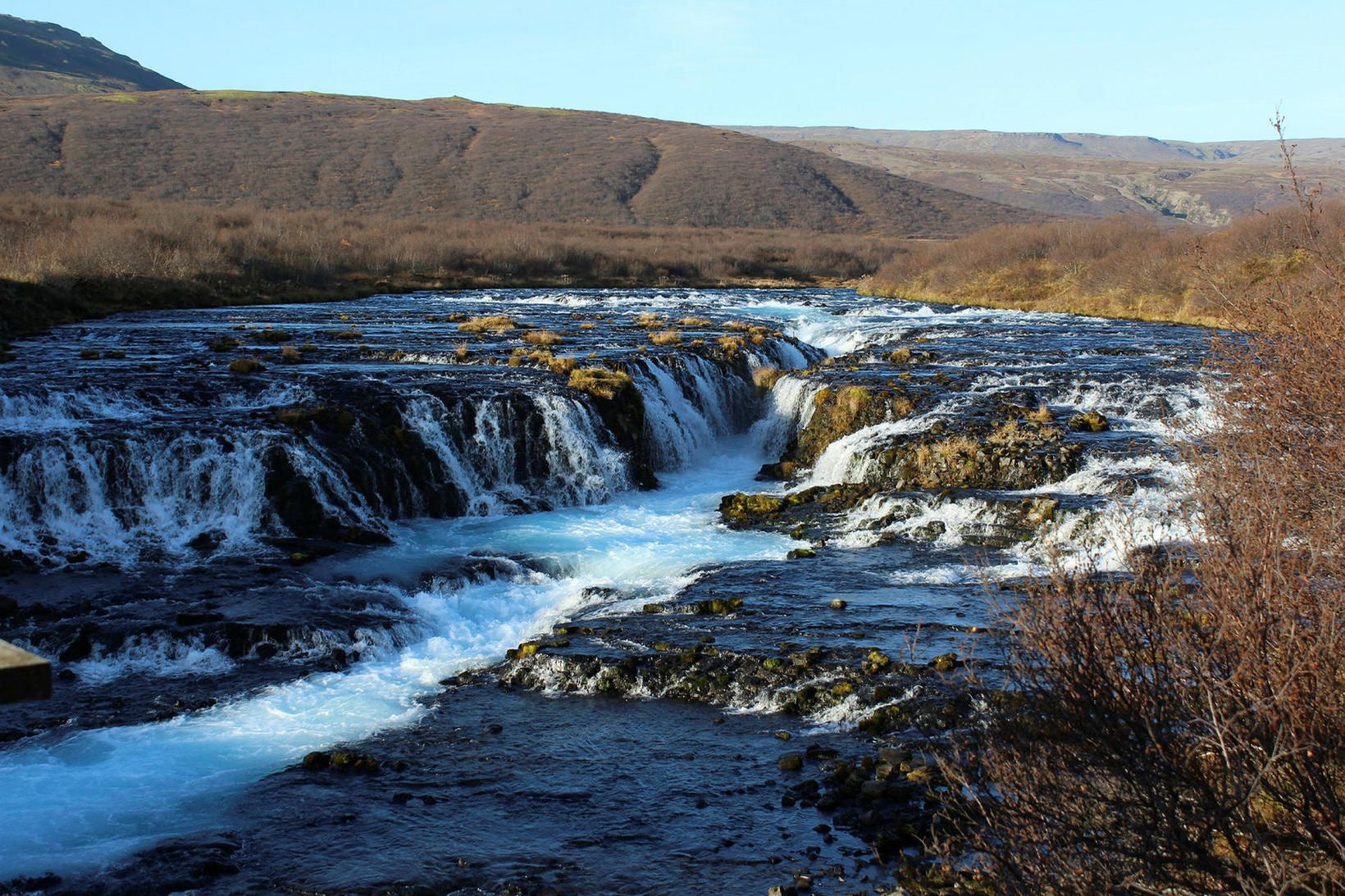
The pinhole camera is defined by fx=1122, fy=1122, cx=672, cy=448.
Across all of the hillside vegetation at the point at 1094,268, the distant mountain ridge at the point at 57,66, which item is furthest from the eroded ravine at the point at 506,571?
the distant mountain ridge at the point at 57,66

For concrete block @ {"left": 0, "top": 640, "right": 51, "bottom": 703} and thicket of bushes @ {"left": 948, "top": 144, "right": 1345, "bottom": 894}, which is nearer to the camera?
concrete block @ {"left": 0, "top": 640, "right": 51, "bottom": 703}

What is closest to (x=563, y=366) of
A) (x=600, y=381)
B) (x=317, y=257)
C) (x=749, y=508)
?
(x=600, y=381)

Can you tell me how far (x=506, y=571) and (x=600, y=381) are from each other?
9.58 metres

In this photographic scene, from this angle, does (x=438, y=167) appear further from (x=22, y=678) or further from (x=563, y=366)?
(x=22, y=678)

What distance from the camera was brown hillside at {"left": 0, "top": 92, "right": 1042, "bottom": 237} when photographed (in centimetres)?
9851

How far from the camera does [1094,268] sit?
5091 cm

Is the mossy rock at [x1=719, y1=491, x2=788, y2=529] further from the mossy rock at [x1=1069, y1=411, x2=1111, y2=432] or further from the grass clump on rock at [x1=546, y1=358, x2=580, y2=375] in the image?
the grass clump on rock at [x1=546, y1=358, x2=580, y2=375]

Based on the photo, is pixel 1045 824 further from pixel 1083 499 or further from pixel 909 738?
pixel 1083 499

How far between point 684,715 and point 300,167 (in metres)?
106

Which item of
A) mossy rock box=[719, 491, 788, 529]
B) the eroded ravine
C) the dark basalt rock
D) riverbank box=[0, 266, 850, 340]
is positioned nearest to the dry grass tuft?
the eroded ravine

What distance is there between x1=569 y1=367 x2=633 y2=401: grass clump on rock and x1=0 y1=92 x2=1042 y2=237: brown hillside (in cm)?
7330

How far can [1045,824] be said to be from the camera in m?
5.56

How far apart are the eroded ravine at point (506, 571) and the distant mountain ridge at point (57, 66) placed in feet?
474

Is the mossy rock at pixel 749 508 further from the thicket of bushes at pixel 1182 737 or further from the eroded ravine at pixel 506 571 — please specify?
the thicket of bushes at pixel 1182 737
